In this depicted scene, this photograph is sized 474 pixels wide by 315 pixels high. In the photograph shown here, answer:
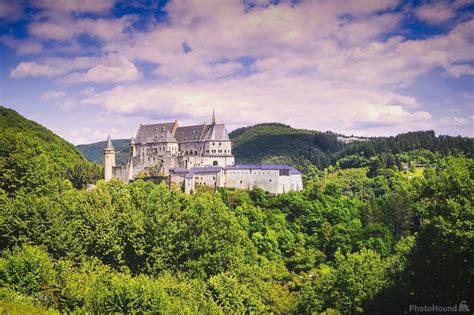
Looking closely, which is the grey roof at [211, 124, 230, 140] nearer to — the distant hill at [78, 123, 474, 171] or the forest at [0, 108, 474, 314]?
the forest at [0, 108, 474, 314]

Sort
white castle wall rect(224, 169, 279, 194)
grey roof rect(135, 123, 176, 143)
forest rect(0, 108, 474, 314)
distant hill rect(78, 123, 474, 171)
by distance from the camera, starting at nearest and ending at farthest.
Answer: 1. forest rect(0, 108, 474, 314)
2. white castle wall rect(224, 169, 279, 194)
3. grey roof rect(135, 123, 176, 143)
4. distant hill rect(78, 123, 474, 171)

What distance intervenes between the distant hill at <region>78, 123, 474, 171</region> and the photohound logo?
83.1 metres

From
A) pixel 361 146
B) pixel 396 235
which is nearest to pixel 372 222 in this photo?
pixel 396 235

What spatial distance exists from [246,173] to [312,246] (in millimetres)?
17408

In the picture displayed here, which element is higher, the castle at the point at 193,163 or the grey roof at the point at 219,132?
the grey roof at the point at 219,132

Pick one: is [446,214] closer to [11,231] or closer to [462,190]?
[462,190]

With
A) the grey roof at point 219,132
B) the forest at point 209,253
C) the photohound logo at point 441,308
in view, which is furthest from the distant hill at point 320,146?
the photohound logo at point 441,308

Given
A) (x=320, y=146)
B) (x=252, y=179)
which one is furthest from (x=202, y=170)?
(x=320, y=146)

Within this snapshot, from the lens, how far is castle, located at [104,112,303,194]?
77062 mm

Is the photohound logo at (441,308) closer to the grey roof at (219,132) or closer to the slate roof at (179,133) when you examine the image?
the grey roof at (219,132)

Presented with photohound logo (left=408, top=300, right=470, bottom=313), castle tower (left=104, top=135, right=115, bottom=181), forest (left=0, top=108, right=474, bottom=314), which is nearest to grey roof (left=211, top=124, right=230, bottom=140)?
castle tower (left=104, top=135, right=115, bottom=181)

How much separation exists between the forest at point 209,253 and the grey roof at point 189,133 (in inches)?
903

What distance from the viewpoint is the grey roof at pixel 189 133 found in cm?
8894

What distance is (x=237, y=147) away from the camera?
185250mm
